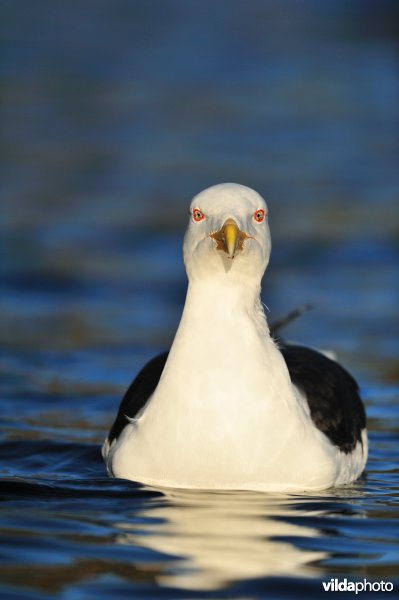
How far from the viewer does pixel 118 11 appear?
37781 millimetres

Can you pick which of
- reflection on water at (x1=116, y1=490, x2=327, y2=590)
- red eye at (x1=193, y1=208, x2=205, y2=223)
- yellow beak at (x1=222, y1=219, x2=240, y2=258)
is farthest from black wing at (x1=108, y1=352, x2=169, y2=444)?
yellow beak at (x1=222, y1=219, x2=240, y2=258)

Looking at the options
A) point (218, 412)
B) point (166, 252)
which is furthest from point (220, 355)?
point (166, 252)

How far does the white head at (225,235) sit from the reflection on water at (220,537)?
115 centimetres

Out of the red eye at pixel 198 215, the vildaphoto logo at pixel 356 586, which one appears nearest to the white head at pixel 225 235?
the red eye at pixel 198 215

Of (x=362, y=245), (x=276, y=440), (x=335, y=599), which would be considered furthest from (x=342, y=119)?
(x=335, y=599)

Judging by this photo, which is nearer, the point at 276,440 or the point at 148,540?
the point at 148,540

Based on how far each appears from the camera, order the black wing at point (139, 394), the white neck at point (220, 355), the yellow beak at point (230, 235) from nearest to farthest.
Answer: the yellow beak at point (230, 235) < the white neck at point (220, 355) < the black wing at point (139, 394)

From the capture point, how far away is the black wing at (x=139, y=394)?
8.96 metres

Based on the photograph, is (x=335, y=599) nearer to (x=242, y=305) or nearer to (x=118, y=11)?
(x=242, y=305)

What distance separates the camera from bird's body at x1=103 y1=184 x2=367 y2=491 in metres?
8.01

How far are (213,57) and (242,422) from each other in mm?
25733

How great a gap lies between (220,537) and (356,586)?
896 millimetres

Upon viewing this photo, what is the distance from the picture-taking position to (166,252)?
17.6 metres

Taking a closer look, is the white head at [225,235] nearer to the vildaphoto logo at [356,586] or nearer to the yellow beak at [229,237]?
the yellow beak at [229,237]
